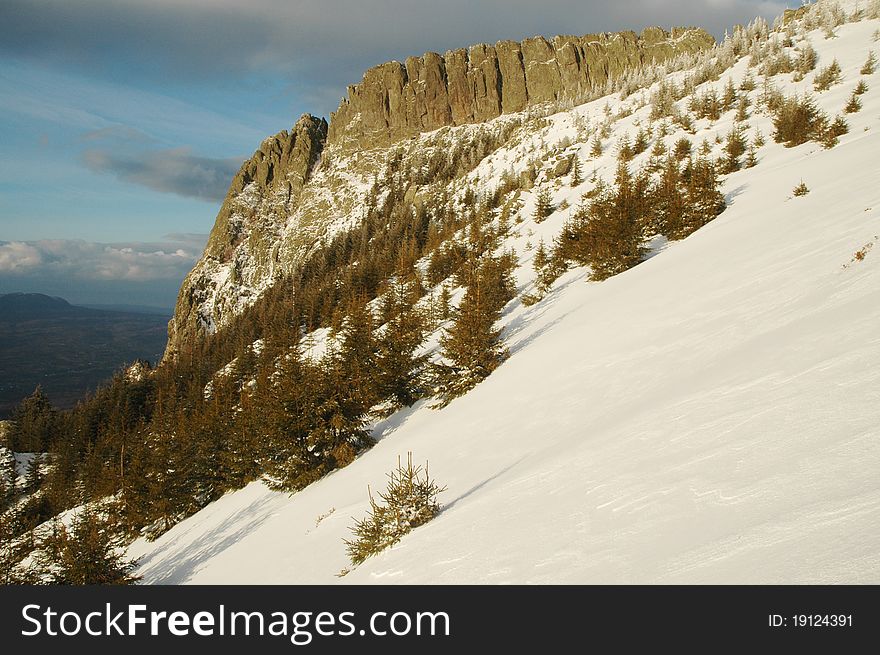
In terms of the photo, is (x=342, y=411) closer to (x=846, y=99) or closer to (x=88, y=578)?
(x=88, y=578)

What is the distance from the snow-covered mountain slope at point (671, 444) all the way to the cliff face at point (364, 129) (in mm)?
96328

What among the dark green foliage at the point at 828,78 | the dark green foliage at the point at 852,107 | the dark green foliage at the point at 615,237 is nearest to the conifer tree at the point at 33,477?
the dark green foliage at the point at 615,237

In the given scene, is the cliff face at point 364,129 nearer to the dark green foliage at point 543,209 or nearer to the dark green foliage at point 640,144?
the dark green foliage at point 543,209

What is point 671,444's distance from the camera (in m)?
4.52

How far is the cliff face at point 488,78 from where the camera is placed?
358 feet

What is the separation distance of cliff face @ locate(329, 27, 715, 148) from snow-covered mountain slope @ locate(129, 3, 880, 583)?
364 ft

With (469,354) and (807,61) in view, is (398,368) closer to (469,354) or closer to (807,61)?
(469,354)

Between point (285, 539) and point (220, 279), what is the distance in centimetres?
11665

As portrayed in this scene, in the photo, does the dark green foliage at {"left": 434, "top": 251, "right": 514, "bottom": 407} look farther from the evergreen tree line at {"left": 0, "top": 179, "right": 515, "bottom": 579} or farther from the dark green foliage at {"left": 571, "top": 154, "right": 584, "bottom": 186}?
the dark green foliage at {"left": 571, "top": 154, "right": 584, "bottom": 186}

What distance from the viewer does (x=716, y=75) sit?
135 feet

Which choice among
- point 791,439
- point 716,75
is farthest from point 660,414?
point 716,75

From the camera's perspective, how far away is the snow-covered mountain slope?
2947 mm

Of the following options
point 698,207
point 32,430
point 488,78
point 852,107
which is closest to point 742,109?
point 852,107

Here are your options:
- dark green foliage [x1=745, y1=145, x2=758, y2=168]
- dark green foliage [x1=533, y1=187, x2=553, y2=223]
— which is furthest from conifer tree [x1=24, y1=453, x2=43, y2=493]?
dark green foliage [x1=745, y1=145, x2=758, y2=168]
